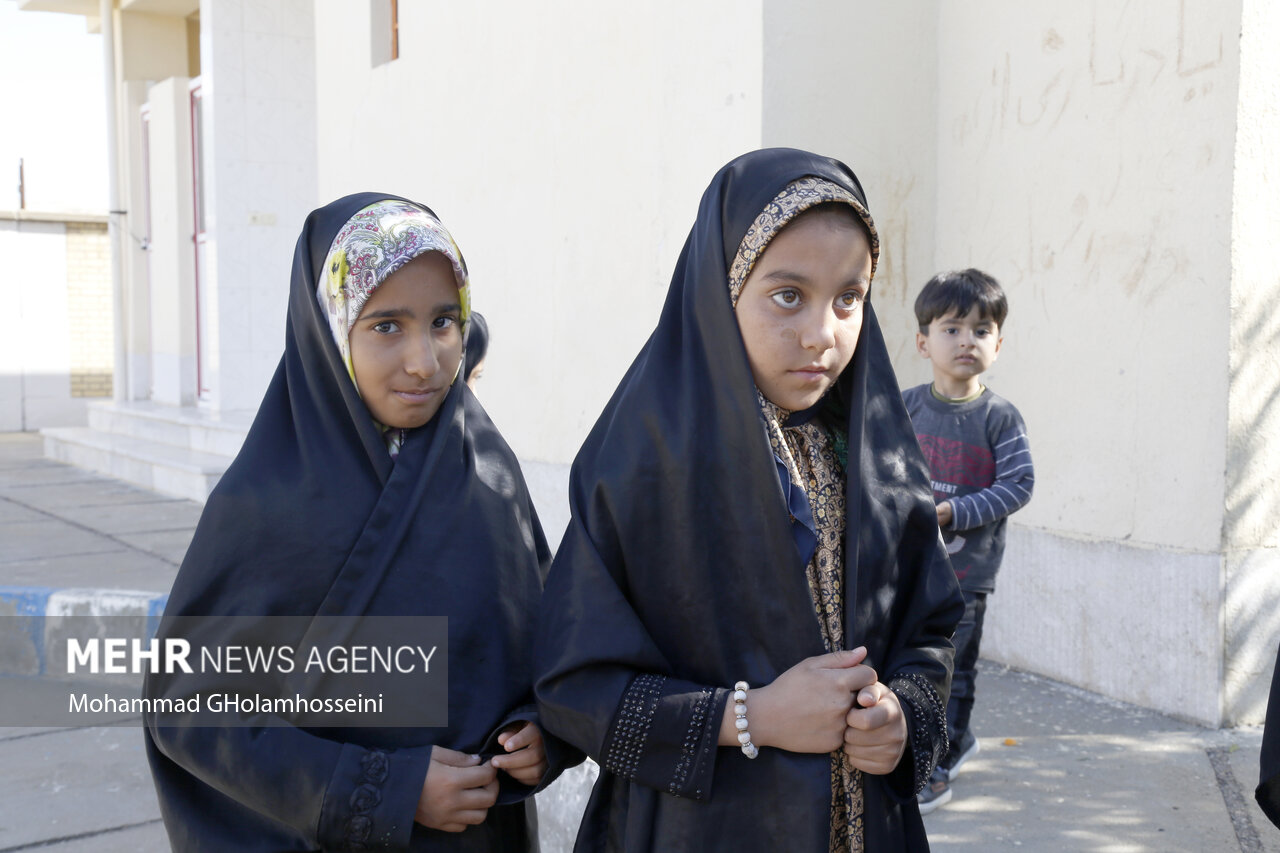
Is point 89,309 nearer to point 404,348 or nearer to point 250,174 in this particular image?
point 250,174

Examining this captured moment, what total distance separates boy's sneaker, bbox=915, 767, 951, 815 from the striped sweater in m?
0.54

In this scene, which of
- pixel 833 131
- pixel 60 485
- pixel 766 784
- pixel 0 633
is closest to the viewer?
pixel 766 784

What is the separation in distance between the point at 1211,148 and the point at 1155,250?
0.37 meters

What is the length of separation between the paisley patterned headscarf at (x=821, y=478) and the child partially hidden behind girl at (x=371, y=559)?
461mm

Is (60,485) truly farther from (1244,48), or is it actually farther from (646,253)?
(1244,48)

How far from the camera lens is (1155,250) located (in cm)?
392

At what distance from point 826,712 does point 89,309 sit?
16.7m

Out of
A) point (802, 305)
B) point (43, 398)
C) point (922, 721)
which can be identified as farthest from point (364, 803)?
point (43, 398)

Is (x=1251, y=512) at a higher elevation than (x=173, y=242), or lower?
lower

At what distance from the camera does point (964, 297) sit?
3244 mm

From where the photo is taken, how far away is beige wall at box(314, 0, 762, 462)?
471 cm

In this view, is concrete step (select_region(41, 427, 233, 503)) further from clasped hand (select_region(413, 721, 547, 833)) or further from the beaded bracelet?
the beaded bracelet

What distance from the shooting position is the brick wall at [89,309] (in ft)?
52.2

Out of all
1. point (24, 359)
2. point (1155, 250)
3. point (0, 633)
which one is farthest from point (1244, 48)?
point (24, 359)
